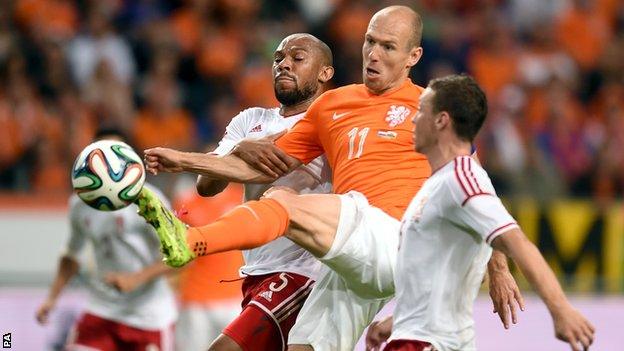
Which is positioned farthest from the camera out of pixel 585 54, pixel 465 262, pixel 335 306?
pixel 585 54

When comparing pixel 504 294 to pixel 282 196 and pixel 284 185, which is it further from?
pixel 284 185

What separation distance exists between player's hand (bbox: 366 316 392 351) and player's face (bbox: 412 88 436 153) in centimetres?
125

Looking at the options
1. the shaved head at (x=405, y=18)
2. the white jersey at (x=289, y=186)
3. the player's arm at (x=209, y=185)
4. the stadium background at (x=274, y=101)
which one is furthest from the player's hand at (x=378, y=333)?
the stadium background at (x=274, y=101)

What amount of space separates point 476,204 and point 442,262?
0.34 meters

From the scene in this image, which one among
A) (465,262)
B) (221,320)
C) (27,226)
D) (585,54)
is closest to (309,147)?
(465,262)

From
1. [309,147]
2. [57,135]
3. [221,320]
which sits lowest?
[221,320]

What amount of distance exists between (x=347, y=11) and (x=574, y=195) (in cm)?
322

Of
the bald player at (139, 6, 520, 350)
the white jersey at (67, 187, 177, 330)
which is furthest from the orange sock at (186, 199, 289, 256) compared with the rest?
the white jersey at (67, 187, 177, 330)

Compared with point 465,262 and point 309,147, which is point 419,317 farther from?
point 309,147

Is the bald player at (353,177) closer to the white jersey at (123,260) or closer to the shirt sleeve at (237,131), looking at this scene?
the shirt sleeve at (237,131)

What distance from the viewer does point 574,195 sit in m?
12.8

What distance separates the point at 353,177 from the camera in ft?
20.1

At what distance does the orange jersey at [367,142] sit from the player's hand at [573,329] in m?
1.34

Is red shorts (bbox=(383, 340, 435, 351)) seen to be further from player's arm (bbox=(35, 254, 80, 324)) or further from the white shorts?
player's arm (bbox=(35, 254, 80, 324))
